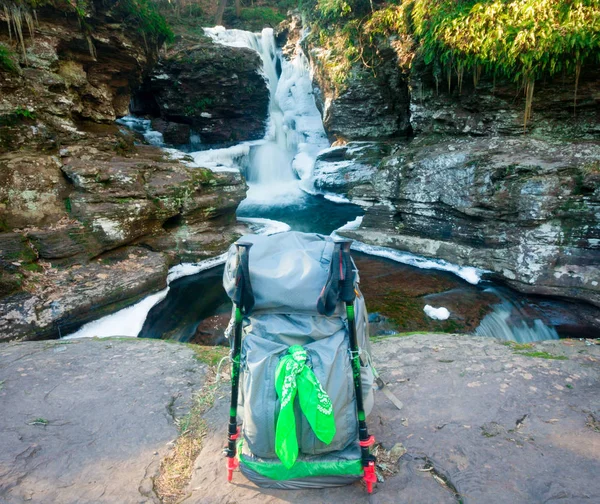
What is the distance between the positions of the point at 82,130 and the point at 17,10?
266cm

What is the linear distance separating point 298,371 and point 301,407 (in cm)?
18

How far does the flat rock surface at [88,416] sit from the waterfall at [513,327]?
5.05 metres

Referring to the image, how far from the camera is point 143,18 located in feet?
34.7

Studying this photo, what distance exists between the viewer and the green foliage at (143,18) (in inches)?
397

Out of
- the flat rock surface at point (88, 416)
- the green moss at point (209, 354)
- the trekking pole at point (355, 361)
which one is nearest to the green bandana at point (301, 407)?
the trekking pole at point (355, 361)

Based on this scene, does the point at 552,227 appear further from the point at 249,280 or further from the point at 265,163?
the point at 265,163

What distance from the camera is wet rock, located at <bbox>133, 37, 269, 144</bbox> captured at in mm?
14648

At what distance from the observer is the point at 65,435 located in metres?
2.65

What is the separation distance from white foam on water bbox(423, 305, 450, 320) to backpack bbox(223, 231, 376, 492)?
465cm

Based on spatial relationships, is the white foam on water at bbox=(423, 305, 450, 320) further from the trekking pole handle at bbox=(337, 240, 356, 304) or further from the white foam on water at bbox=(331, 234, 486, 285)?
the trekking pole handle at bbox=(337, 240, 356, 304)

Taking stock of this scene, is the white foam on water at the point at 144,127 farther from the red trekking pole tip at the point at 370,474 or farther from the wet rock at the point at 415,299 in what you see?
the red trekking pole tip at the point at 370,474

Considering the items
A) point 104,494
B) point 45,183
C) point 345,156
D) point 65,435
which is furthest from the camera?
point 345,156

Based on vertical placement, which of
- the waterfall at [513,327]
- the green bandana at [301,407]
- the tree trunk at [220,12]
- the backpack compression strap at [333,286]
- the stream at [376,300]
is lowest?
the waterfall at [513,327]

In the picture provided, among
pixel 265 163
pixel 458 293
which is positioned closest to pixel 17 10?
pixel 265 163
